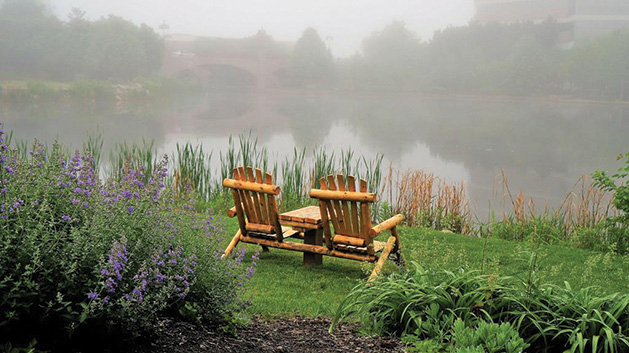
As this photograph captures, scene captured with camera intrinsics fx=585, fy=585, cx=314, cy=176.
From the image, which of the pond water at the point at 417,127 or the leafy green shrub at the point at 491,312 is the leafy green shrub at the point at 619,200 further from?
the pond water at the point at 417,127

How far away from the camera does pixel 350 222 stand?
14.6 ft

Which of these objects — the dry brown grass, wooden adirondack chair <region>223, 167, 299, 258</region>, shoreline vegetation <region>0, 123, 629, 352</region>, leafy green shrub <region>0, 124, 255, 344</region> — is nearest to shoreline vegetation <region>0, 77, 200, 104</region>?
the dry brown grass

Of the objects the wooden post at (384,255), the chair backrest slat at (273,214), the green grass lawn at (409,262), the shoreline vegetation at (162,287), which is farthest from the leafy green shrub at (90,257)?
the chair backrest slat at (273,214)

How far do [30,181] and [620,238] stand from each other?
5.89 m

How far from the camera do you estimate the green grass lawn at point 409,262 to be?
3.35 meters

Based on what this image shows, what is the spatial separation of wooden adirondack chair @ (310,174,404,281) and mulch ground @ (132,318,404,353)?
130 centimetres

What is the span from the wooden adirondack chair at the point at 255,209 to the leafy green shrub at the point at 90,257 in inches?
73.3

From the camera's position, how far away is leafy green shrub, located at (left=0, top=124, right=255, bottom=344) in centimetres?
211

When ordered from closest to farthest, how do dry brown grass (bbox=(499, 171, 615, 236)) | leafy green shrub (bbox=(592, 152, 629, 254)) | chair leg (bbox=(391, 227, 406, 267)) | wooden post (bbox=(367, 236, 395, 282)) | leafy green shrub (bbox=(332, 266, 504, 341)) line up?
leafy green shrub (bbox=(332, 266, 504, 341))
wooden post (bbox=(367, 236, 395, 282))
chair leg (bbox=(391, 227, 406, 267))
leafy green shrub (bbox=(592, 152, 629, 254))
dry brown grass (bbox=(499, 171, 615, 236))

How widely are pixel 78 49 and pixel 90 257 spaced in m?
33.4

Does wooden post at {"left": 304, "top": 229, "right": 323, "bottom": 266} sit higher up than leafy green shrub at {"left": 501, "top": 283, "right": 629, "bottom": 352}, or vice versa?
leafy green shrub at {"left": 501, "top": 283, "right": 629, "bottom": 352}

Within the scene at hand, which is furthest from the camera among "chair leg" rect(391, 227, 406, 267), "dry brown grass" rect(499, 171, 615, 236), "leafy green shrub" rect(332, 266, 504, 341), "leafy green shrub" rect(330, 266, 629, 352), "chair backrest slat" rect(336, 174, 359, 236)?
"dry brown grass" rect(499, 171, 615, 236)

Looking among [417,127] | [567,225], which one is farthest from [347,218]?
[417,127]

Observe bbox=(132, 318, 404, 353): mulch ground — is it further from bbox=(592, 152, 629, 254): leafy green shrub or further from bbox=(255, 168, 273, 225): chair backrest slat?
bbox=(592, 152, 629, 254): leafy green shrub
